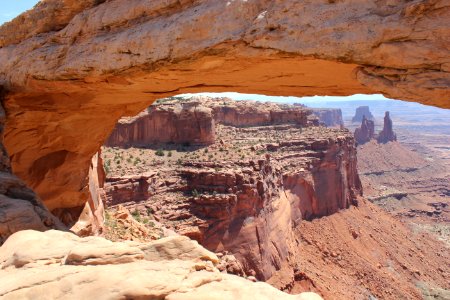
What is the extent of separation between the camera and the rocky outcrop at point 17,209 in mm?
6719

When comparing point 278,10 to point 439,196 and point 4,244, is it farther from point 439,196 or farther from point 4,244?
point 439,196

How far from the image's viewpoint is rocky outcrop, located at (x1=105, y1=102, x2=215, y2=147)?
1404 inches

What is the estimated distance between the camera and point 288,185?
127 feet

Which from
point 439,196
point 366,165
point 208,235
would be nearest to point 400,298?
point 208,235

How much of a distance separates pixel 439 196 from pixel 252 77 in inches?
3255

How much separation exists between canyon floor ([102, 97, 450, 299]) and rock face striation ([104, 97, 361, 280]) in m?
0.08

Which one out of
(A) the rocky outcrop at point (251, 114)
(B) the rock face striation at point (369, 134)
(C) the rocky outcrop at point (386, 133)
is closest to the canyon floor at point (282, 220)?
(A) the rocky outcrop at point (251, 114)

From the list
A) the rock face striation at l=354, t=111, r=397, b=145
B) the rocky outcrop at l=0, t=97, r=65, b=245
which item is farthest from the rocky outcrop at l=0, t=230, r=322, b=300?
the rock face striation at l=354, t=111, r=397, b=145

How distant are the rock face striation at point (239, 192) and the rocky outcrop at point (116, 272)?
65.3ft

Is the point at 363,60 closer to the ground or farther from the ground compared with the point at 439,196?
farther from the ground

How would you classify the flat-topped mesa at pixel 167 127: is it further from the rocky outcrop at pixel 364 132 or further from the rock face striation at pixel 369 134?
the rocky outcrop at pixel 364 132

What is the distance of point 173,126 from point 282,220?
12.8 metres

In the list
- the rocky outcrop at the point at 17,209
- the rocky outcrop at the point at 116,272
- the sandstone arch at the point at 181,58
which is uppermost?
the sandstone arch at the point at 181,58

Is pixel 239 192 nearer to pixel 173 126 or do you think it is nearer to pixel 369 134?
pixel 173 126
